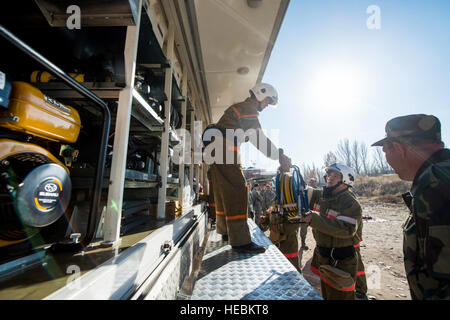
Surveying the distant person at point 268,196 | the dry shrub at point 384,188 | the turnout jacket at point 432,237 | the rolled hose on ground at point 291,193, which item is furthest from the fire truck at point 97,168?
the dry shrub at point 384,188

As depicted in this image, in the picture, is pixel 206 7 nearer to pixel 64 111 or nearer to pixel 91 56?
pixel 91 56

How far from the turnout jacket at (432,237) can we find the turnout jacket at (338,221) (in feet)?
5.07

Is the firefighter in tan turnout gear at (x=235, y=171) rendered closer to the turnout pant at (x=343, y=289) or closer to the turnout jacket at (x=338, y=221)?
the turnout jacket at (x=338, y=221)

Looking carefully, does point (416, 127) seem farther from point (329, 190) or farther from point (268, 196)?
point (268, 196)

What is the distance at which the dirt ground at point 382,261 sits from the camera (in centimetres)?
468

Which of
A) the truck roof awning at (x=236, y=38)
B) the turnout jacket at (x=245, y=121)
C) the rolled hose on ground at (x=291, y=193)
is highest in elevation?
the truck roof awning at (x=236, y=38)

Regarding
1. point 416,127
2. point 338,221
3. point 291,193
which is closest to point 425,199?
point 416,127

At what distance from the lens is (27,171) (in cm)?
104

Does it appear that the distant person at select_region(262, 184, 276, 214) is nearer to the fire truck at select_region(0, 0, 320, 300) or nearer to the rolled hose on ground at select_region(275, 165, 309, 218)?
the rolled hose on ground at select_region(275, 165, 309, 218)

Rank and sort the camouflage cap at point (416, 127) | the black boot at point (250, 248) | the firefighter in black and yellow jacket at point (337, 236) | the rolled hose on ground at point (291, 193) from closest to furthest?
the camouflage cap at point (416, 127) < the black boot at point (250, 248) < the firefighter in black and yellow jacket at point (337, 236) < the rolled hose on ground at point (291, 193)

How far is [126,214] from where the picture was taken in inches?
66.1
